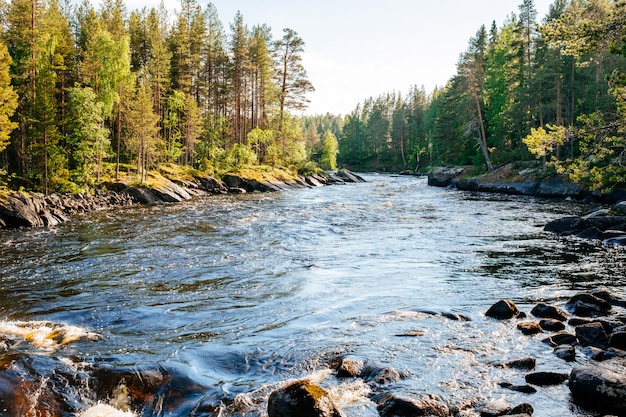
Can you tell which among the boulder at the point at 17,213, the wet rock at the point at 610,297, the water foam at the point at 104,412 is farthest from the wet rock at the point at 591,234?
the boulder at the point at 17,213

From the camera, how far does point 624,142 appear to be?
9828 millimetres

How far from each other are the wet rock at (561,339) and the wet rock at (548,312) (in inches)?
50.0

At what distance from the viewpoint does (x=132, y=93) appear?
43531 millimetres

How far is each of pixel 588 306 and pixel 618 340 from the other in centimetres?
226

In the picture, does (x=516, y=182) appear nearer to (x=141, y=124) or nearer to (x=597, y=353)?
(x=141, y=124)

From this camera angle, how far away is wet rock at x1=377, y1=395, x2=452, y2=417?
6215mm

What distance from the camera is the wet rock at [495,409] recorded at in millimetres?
6172

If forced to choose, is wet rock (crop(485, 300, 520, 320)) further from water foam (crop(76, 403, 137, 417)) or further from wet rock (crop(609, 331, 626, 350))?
water foam (crop(76, 403, 137, 417))

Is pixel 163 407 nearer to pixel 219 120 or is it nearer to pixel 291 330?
pixel 291 330

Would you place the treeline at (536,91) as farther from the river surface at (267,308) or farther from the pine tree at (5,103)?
the pine tree at (5,103)

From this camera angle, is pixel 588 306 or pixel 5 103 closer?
pixel 588 306

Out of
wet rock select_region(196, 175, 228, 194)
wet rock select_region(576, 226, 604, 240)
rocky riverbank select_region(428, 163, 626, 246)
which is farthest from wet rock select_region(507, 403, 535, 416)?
wet rock select_region(196, 175, 228, 194)

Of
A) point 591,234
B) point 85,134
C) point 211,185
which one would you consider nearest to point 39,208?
point 85,134

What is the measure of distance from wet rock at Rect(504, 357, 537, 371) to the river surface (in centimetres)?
18
